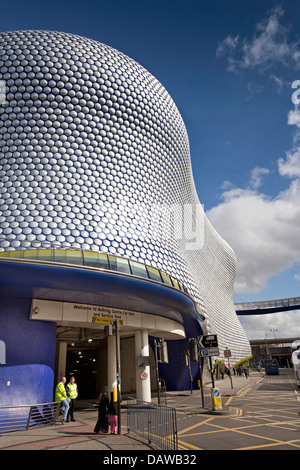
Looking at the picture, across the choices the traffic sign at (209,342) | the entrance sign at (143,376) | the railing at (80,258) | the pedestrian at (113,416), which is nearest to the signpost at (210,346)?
the traffic sign at (209,342)

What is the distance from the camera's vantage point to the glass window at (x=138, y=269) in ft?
55.7

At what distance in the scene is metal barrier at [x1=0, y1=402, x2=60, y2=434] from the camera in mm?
10703

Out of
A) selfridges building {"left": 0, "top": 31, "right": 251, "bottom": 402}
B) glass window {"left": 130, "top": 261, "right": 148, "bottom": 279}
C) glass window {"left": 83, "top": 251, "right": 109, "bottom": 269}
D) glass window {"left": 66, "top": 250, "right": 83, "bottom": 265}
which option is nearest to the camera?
selfridges building {"left": 0, "top": 31, "right": 251, "bottom": 402}

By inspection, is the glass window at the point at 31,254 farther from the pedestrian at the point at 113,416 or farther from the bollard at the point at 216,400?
the bollard at the point at 216,400

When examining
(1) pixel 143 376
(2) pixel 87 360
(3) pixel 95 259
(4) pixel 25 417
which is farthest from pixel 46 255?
(2) pixel 87 360

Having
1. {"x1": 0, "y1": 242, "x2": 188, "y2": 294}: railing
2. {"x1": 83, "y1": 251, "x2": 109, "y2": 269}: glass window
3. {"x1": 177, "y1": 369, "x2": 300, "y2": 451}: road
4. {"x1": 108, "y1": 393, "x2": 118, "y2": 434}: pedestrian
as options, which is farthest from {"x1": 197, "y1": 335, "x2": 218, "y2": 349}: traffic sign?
{"x1": 108, "y1": 393, "x2": 118, "y2": 434}: pedestrian

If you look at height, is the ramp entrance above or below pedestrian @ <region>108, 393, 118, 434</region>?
above

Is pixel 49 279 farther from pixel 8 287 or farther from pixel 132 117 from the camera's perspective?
pixel 132 117

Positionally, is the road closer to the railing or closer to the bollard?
the bollard

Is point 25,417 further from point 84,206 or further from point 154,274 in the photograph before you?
point 84,206

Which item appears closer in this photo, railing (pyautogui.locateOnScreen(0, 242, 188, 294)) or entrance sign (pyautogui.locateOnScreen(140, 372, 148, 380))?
railing (pyautogui.locateOnScreen(0, 242, 188, 294))

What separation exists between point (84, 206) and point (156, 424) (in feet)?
41.5

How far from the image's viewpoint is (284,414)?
11547 millimetres

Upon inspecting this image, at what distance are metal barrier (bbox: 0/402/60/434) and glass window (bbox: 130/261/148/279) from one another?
7169 millimetres
